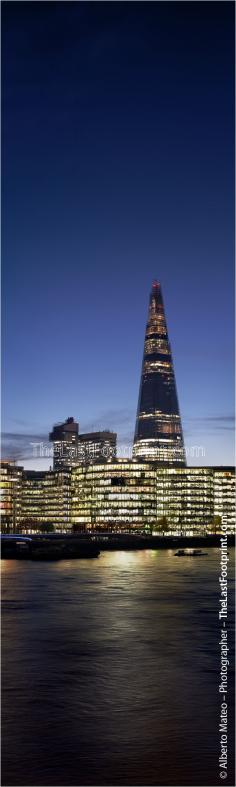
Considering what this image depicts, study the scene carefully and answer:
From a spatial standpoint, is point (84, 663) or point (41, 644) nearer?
point (84, 663)

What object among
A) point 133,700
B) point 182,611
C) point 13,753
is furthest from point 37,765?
point 182,611

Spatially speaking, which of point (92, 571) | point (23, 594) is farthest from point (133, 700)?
point (92, 571)

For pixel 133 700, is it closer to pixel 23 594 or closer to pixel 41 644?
pixel 41 644

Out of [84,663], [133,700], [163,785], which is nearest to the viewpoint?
[163,785]

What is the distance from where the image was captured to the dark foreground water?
899 inches

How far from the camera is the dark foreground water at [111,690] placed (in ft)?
74.9

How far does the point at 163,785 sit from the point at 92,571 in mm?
83639

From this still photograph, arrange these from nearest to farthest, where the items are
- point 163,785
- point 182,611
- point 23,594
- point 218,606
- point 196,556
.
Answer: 1. point 163,785
2. point 182,611
3. point 218,606
4. point 23,594
5. point 196,556

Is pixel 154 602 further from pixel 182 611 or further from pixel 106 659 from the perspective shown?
pixel 106 659

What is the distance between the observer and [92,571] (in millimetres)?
103812

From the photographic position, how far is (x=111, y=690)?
3306cm

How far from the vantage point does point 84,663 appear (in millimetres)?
39062

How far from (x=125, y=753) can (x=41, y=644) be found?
21.5m

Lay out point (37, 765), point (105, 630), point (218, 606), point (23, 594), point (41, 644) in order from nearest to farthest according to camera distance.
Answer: point (37, 765), point (41, 644), point (105, 630), point (218, 606), point (23, 594)
